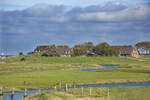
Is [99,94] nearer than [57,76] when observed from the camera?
Yes

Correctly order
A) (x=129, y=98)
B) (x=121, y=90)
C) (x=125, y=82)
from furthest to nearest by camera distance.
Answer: (x=125, y=82) → (x=121, y=90) → (x=129, y=98)

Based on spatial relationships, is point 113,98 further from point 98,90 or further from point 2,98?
point 2,98

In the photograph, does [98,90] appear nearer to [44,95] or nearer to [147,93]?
[147,93]

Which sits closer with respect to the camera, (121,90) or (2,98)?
(2,98)

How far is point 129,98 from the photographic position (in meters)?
45.3

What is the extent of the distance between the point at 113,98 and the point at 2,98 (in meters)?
19.3

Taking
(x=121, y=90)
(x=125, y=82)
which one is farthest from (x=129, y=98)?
(x=125, y=82)

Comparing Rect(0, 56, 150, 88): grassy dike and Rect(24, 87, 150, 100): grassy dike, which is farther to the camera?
Rect(0, 56, 150, 88): grassy dike

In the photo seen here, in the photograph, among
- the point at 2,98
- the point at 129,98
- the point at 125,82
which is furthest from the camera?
the point at 125,82

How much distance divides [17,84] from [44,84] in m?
5.83

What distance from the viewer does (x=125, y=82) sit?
65.8m

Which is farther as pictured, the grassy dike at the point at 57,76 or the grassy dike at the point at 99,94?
the grassy dike at the point at 57,76

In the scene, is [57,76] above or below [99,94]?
above

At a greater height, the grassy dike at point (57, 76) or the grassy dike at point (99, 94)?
the grassy dike at point (57, 76)
